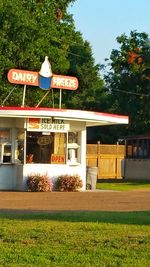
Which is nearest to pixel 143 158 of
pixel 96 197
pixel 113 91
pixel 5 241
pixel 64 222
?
pixel 113 91

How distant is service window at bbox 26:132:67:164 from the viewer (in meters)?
26.7

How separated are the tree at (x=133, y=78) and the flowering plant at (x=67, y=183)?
2179 cm

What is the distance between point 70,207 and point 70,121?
375 inches

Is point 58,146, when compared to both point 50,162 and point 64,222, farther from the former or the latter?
point 64,222

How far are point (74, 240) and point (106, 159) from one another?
3233cm

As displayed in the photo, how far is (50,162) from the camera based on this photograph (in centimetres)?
2694

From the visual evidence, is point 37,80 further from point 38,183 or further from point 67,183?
point 38,183

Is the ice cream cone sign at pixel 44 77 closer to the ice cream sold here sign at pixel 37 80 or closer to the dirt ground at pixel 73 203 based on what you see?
the ice cream sold here sign at pixel 37 80

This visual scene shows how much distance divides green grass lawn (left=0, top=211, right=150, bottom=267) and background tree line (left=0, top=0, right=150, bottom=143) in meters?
21.6

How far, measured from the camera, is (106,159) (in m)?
43.5

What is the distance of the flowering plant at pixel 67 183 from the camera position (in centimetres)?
2677

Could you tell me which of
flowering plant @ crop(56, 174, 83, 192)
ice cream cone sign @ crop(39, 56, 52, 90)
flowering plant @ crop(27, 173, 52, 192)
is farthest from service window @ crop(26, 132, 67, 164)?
ice cream cone sign @ crop(39, 56, 52, 90)

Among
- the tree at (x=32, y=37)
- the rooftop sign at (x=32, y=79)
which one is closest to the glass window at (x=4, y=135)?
the rooftop sign at (x=32, y=79)

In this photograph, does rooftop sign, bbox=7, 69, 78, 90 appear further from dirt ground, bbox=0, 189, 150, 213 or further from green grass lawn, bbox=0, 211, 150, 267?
green grass lawn, bbox=0, 211, 150, 267
